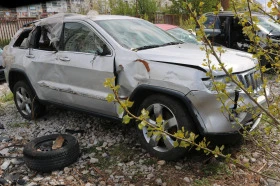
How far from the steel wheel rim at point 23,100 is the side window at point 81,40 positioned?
4.57 feet

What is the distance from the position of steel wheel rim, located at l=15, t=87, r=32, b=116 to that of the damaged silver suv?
0.02 m

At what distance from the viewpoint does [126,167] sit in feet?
11.5

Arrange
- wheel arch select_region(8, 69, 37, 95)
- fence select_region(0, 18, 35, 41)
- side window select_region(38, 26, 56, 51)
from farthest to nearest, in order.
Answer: fence select_region(0, 18, 35, 41), wheel arch select_region(8, 69, 37, 95), side window select_region(38, 26, 56, 51)

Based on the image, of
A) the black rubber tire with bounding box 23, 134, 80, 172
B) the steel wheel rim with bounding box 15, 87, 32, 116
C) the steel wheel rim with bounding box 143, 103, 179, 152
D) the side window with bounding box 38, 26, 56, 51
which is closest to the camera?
the steel wheel rim with bounding box 143, 103, 179, 152

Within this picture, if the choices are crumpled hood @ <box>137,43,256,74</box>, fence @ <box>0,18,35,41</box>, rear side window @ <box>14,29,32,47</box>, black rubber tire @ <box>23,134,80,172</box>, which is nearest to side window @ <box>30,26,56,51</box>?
rear side window @ <box>14,29,32,47</box>

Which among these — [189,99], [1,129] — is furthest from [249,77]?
[1,129]

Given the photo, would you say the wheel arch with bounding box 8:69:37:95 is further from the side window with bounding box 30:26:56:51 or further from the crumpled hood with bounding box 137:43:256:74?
the crumpled hood with bounding box 137:43:256:74

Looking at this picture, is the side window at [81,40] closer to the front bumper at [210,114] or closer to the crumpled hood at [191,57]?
the crumpled hood at [191,57]

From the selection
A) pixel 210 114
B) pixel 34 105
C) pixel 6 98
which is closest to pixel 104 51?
pixel 210 114

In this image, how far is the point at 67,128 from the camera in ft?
15.6

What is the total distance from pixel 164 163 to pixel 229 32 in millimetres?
5646

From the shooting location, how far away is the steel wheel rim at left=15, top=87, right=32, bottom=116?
513 centimetres

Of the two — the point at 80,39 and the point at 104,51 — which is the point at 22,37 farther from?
the point at 104,51

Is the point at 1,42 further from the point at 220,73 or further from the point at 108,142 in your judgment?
the point at 220,73
